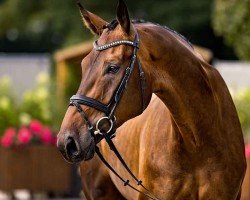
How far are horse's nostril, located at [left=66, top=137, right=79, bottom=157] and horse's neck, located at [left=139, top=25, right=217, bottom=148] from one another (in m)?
0.75

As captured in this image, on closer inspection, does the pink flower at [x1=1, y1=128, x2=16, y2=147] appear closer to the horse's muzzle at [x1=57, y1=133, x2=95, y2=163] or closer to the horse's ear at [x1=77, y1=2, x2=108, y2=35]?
the horse's ear at [x1=77, y1=2, x2=108, y2=35]

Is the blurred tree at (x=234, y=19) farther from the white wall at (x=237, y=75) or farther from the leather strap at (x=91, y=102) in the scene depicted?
the leather strap at (x=91, y=102)

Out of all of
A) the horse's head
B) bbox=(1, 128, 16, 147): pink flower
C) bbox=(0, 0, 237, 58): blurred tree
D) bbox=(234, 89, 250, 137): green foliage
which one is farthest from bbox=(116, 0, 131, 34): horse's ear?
bbox=(0, 0, 237, 58): blurred tree

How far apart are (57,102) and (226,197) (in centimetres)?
1557

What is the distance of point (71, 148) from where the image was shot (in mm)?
6598

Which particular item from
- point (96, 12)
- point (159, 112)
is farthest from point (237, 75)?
point (159, 112)

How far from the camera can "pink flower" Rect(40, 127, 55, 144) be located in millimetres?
16002

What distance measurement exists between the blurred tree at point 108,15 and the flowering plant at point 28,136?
67.8 ft

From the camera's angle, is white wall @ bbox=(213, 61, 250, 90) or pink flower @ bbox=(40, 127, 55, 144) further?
white wall @ bbox=(213, 61, 250, 90)

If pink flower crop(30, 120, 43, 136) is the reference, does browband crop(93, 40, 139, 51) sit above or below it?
above

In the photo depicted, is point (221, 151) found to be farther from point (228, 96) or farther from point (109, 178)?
point (109, 178)

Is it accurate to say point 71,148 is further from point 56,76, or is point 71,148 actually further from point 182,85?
point 56,76

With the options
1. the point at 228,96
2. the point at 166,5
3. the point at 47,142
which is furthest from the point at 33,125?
the point at 166,5

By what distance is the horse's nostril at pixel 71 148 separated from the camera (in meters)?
6.56
